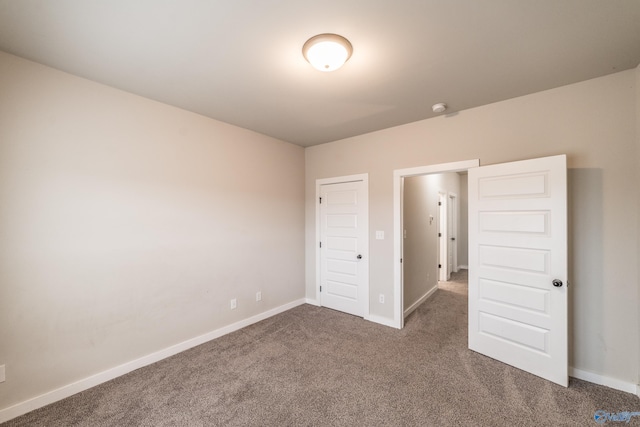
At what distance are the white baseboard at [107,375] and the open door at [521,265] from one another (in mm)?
2899

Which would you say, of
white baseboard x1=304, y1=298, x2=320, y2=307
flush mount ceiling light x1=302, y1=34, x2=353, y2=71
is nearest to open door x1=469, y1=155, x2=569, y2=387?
flush mount ceiling light x1=302, y1=34, x2=353, y2=71

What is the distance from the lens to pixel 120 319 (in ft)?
7.86

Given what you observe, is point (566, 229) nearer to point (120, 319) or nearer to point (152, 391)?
point (152, 391)

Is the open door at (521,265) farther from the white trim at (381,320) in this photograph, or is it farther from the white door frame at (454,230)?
the white door frame at (454,230)

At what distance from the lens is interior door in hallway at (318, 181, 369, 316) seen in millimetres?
3756

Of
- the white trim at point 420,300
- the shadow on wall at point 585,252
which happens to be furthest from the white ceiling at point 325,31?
the white trim at point 420,300

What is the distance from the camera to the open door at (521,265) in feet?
7.30

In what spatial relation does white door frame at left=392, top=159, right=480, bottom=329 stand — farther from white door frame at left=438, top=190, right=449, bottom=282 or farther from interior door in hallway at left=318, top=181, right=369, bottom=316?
white door frame at left=438, top=190, right=449, bottom=282

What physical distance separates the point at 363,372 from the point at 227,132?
10.4ft

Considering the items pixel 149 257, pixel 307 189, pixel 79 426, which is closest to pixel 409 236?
pixel 307 189

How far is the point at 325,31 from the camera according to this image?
167cm

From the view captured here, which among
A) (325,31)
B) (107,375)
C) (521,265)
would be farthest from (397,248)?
(107,375)

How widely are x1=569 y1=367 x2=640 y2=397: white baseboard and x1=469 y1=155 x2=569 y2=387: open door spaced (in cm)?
27

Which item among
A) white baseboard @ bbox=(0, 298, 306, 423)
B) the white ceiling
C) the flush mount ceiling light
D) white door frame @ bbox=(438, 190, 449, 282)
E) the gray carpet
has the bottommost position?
the gray carpet
